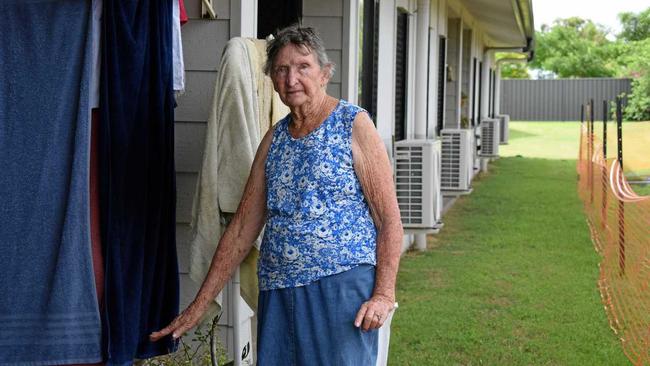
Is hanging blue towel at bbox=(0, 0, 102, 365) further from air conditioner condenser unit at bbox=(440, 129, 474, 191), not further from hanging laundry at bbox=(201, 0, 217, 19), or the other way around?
air conditioner condenser unit at bbox=(440, 129, 474, 191)

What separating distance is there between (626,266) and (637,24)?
41.3 ft

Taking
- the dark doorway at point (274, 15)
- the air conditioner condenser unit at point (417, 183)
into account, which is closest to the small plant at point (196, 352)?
the dark doorway at point (274, 15)

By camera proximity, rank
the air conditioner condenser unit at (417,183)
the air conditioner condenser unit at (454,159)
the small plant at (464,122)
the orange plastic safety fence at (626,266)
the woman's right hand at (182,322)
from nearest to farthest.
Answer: the woman's right hand at (182,322)
the orange plastic safety fence at (626,266)
the air conditioner condenser unit at (417,183)
the air conditioner condenser unit at (454,159)
the small plant at (464,122)

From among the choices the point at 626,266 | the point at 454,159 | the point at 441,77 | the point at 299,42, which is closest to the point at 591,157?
the point at 441,77

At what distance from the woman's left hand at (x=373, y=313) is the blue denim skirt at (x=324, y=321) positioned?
0.09ft

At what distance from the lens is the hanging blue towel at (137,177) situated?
2.75 metres

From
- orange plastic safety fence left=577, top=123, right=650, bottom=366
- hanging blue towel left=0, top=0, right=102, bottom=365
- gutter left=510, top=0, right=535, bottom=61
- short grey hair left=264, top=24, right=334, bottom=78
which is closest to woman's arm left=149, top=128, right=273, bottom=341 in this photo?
short grey hair left=264, top=24, right=334, bottom=78

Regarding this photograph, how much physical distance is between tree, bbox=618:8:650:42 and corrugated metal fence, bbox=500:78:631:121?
15.1 m

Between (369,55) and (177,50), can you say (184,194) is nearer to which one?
(177,50)

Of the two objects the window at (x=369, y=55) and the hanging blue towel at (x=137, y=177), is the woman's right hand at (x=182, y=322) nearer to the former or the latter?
the hanging blue towel at (x=137, y=177)

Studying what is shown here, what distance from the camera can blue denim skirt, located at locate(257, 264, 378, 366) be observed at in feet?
9.03

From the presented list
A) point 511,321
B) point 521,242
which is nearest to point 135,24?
point 511,321

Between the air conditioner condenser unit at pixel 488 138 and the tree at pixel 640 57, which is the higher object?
the tree at pixel 640 57

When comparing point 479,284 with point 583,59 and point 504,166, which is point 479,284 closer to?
point 504,166
